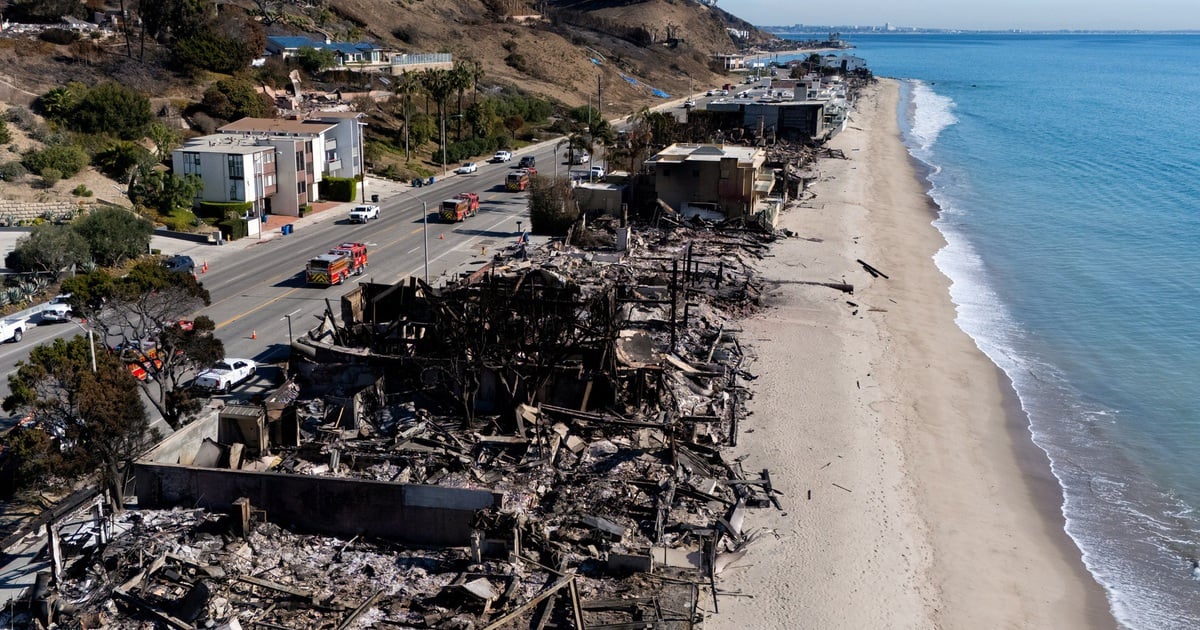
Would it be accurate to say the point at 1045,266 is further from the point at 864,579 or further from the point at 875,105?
the point at 875,105

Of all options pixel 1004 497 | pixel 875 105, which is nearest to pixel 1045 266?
pixel 1004 497

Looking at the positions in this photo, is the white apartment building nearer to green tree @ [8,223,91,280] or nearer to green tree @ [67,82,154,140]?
green tree @ [67,82,154,140]

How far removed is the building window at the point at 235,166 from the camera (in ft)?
201

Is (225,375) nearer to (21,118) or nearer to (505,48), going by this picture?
(21,118)

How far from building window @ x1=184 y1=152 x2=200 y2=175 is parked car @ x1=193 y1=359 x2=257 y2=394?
32.3 metres

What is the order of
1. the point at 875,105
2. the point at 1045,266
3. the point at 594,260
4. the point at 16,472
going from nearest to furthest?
1. the point at 16,472
2. the point at 594,260
3. the point at 1045,266
4. the point at 875,105

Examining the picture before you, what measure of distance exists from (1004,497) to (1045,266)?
1279 inches

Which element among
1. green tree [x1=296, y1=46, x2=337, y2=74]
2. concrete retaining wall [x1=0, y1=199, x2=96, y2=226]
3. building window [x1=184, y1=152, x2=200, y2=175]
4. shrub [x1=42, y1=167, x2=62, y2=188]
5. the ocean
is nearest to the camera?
the ocean

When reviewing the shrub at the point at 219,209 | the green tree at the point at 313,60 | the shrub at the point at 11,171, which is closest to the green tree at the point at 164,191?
the shrub at the point at 219,209

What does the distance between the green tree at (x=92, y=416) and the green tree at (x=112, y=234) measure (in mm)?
25849

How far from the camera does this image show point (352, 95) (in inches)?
3856

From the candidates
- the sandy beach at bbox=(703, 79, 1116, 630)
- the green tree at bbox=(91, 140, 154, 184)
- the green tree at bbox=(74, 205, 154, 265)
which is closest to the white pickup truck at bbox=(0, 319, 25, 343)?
the green tree at bbox=(74, 205, 154, 265)

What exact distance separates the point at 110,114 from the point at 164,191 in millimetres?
12174

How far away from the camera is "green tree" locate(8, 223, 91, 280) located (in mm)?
45656
